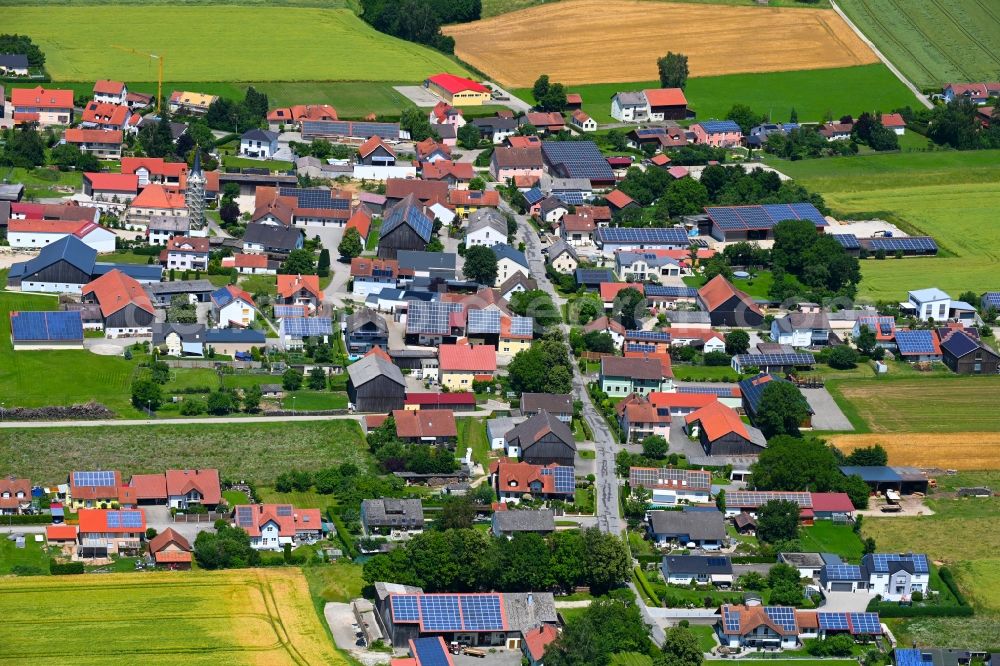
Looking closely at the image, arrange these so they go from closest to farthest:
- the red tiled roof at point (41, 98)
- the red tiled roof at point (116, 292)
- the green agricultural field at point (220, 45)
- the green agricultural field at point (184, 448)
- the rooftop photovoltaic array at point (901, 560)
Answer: the rooftop photovoltaic array at point (901, 560)
the green agricultural field at point (184, 448)
the red tiled roof at point (116, 292)
the red tiled roof at point (41, 98)
the green agricultural field at point (220, 45)

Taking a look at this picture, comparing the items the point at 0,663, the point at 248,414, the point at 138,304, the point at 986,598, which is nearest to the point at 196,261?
the point at 138,304

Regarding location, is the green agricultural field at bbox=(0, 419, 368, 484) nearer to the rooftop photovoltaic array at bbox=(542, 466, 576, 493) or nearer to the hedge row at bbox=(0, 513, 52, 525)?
the hedge row at bbox=(0, 513, 52, 525)

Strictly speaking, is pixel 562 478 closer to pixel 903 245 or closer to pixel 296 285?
pixel 296 285

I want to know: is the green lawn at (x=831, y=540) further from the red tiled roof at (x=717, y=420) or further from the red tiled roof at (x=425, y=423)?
the red tiled roof at (x=425, y=423)

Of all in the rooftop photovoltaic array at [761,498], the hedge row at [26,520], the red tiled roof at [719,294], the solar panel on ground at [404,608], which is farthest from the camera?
the red tiled roof at [719,294]

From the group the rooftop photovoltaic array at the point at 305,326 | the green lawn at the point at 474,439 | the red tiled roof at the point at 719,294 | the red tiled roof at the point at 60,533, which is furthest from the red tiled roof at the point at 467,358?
the red tiled roof at the point at 60,533

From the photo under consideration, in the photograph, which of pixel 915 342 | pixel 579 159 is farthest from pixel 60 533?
pixel 579 159

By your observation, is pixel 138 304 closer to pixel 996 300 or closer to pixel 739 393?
pixel 739 393
